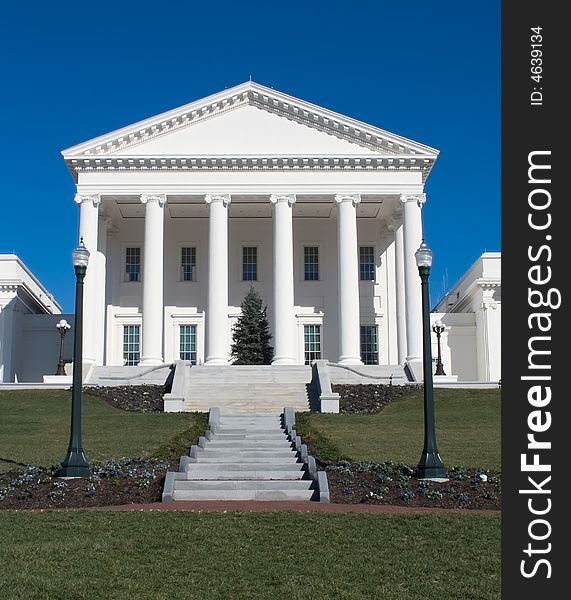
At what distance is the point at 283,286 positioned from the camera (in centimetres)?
4344

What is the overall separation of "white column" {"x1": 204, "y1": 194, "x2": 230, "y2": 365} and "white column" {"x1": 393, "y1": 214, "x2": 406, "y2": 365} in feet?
30.5

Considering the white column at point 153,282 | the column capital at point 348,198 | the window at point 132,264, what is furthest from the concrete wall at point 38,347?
the column capital at point 348,198

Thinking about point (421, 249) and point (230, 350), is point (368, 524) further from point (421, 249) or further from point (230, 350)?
point (230, 350)

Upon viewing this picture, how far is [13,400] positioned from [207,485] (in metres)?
19.2

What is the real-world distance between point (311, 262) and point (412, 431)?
25.0 m

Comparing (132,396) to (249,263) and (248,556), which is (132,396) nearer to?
(249,263)

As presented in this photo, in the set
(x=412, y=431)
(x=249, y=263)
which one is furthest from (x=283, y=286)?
(x=412, y=431)

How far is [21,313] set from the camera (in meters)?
51.2

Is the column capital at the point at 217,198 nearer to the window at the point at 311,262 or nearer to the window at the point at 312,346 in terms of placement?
the window at the point at 311,262

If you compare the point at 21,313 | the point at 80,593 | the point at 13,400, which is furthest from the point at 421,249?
the point at 21,313

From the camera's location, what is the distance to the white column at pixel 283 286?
42.9 meters

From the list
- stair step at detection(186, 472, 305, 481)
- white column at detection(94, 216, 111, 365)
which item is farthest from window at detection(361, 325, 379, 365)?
stair step at detection(186, 472, 305, 481)

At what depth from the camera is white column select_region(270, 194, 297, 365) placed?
4291 cm

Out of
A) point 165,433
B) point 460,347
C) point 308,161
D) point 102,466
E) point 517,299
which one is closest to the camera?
point 517,299
